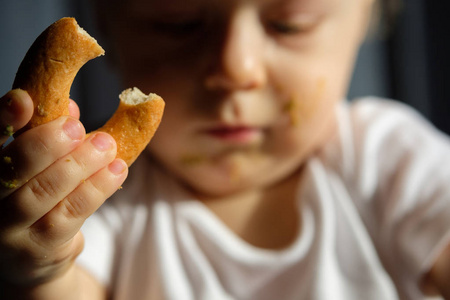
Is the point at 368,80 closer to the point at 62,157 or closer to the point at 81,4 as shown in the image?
the point at 81,4

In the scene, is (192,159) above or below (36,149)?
below

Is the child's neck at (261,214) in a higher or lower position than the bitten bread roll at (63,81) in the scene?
lower

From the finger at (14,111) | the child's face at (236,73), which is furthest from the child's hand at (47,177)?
the child's face at (236,73)

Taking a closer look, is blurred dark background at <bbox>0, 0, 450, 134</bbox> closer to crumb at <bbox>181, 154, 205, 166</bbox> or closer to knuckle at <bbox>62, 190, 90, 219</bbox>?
crumb at <bbox>181, 154, 205, 166</bbox>

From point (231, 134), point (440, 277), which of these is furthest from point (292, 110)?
point (440, 277)

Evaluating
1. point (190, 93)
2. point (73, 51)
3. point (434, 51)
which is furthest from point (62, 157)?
point (434, 51)

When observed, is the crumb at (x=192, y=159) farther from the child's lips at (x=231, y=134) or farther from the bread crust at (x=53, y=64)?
the bread crust at (x=53, y=64)

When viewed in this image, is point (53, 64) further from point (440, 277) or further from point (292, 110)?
point (440, 277)

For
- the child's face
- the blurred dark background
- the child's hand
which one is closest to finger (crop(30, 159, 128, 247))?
the child's hand
